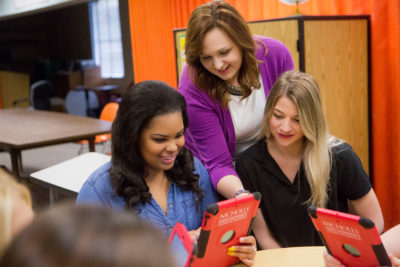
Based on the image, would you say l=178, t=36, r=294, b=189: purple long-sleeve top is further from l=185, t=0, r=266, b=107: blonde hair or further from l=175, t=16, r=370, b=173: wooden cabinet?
l=175, t=16, r=370, b=173: wooden cabinet

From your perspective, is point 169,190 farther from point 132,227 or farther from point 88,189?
point 132,227

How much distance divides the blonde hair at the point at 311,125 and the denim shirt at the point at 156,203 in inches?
16.3

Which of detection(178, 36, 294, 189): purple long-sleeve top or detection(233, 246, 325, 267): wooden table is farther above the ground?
detection(178, 36, 294, 189): purple long-sleeve top

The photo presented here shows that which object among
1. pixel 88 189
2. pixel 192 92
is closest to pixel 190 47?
pixel 192 92

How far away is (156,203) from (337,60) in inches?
68.9

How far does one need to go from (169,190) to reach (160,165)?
0.38 ft

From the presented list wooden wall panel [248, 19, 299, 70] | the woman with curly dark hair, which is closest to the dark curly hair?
the woman with curly dark hair

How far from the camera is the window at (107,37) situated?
6.54 metres

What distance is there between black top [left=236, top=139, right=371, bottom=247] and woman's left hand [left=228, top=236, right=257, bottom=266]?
48 centimetres

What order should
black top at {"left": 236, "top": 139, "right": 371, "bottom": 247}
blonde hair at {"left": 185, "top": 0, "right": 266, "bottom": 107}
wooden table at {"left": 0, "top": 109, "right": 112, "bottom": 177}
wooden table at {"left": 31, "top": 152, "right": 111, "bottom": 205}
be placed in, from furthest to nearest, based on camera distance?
wooden table at {"left": 0, "top": 109, "right": 112, "bottom": 177}, wooden table at {"left": 31, "top": 152, "right": 111, "bottom": 205}, black top at {"left": 236, "top": 139, "right": 371, "bottom": 247}, blonde hair at {"left": 185, "top": 0, "right": 266, "bottom": 107}

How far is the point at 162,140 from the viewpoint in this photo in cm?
152

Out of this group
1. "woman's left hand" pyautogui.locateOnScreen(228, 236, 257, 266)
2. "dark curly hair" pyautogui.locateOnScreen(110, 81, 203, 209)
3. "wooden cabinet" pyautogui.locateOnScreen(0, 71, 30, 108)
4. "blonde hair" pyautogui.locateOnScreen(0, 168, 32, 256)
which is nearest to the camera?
"blonde hair" pyautogui.locateOnScreen(0, 168, 32, 256)

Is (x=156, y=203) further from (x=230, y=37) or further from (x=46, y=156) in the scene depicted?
(x=46, y=156)

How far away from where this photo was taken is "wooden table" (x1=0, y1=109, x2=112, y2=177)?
3.48m
